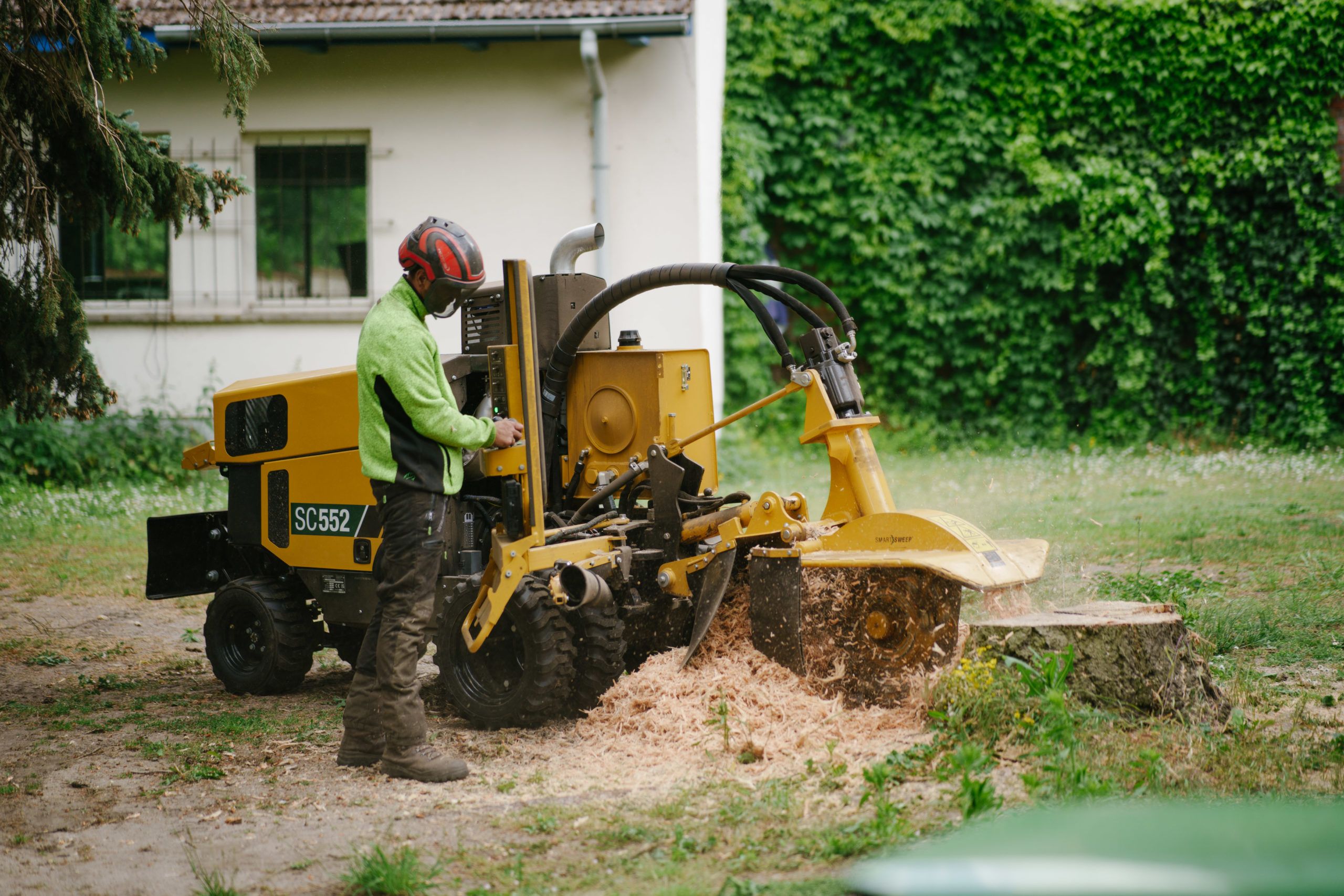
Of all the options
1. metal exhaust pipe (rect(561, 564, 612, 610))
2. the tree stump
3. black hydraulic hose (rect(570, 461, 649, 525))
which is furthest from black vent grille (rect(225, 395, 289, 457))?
the tree stump

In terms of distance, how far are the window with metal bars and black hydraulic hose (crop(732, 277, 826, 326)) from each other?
301 inches

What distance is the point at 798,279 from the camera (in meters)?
5.21

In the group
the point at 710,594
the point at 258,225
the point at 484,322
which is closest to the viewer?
the point at 710,594

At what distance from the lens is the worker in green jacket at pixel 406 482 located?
4.53 metres

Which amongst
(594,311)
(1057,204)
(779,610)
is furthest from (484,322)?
(1057,204)

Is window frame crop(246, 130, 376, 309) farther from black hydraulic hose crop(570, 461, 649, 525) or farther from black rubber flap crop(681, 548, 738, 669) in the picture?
black rubber flap crop(681, 548, 738, 669)

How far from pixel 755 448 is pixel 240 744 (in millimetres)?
9653

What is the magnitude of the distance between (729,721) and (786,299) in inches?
Result: 74.4

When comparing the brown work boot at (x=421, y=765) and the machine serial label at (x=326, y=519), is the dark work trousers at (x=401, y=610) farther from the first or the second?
the machine serial label at (x=326, y=519)

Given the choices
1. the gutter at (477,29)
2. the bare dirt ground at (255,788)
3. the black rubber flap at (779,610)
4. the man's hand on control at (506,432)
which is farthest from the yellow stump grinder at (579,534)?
the gutter at (477,29)

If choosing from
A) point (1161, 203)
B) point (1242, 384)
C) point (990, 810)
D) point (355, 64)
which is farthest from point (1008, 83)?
point (990, 810)

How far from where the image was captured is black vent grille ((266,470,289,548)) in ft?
19.3

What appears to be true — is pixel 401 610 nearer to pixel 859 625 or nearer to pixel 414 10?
pixel 859 625

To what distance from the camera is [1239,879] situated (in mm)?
1688
